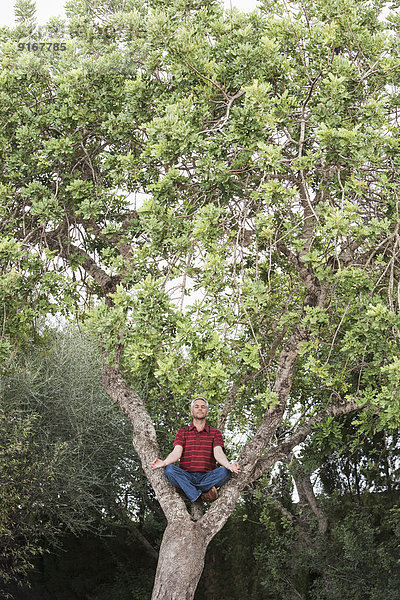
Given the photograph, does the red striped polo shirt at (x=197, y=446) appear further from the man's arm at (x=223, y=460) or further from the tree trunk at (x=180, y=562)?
the tree trunk at (x=180, y=562)

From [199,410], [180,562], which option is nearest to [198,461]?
[199,410]

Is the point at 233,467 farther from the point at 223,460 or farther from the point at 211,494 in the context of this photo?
the point at 211,494

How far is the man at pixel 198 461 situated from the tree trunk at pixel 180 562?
14.4 inches

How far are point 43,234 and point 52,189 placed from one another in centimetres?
66

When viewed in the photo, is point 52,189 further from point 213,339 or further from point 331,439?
point 331,439

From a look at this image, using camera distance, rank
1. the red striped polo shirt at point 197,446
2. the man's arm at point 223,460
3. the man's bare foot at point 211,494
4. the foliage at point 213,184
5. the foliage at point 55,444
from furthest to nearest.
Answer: the foliage at point 55,444 < the red striped polo shirt at point 197,446 < the man's bare foot at point 211,494 < the man's arm at point 223,460 < the foliage at point 213,184

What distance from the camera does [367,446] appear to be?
10.4 meters

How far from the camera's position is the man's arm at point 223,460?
644cm

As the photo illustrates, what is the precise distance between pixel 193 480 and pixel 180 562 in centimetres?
82

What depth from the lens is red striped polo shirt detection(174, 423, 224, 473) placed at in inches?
263

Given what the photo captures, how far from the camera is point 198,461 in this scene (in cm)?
667

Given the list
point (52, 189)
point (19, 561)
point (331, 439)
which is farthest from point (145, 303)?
point (19, 561)

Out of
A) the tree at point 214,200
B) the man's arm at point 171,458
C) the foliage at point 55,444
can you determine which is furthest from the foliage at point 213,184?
the foliage at point 55,444

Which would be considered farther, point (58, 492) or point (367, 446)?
point (58, 492)
